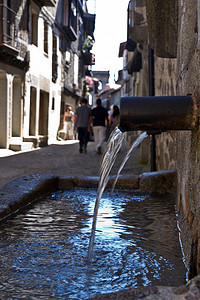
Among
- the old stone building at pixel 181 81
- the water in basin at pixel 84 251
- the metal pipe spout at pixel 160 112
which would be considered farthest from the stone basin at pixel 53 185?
the metal pipe spout at pixel 160 112

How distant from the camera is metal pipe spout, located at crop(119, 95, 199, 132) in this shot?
71.9 inches

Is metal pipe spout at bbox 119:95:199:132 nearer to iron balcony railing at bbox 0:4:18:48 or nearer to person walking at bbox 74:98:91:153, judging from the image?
person walking at bbox 74:98:91:153

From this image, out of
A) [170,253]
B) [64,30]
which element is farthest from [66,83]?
[170,253]

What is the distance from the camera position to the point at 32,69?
13586 mm

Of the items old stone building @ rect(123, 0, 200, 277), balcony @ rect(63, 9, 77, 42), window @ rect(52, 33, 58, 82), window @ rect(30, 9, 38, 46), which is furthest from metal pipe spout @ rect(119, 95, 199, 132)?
balcony @ rect(63, 9, 77, 42)

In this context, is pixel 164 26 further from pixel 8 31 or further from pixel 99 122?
pixel 8 31

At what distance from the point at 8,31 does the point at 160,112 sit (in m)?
10.3

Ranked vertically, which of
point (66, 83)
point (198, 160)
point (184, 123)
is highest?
point (66, 83)

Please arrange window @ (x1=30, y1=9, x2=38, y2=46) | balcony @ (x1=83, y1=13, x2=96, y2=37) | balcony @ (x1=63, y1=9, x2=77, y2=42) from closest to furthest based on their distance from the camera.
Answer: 1. window @ (x1=30, y1=9, x2=38, y2=46)
2. balcony @ (x1=63, y1=9, x2=77, y2=42)
3. balcony @ (x1=83, y1=13, x2=96, y2=37)

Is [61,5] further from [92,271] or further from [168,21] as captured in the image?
[92,271]

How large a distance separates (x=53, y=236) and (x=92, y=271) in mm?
689

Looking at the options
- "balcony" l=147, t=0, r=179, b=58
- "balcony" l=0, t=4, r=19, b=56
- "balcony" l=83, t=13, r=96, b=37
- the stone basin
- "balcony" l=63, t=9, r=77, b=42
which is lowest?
the stone basin

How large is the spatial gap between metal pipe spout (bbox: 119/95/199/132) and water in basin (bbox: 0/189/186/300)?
72 cm

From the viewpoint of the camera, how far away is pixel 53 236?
270 cm
